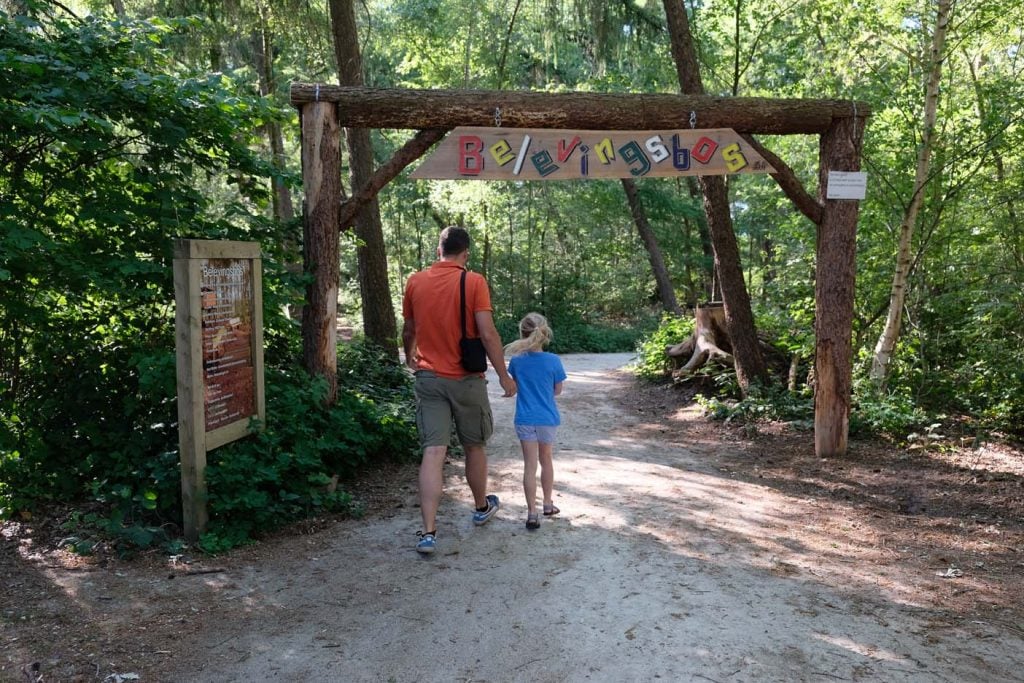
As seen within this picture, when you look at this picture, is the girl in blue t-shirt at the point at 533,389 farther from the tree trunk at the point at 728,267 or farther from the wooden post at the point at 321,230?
the tree trunk at the point at 728,267

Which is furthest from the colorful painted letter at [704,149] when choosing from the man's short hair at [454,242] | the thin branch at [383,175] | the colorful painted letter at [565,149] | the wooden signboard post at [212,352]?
the wooden signboard post at [212,352]

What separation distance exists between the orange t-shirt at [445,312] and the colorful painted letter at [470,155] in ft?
5.85

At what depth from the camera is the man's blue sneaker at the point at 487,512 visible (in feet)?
17.6

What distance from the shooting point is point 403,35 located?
18203 millimetres

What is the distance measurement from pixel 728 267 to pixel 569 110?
13.9 feet

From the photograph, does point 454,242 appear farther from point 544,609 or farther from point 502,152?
point 544,609

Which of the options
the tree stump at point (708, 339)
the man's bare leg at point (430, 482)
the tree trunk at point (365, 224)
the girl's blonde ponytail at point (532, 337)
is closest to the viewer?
the man's bare leg at point (430, 482)

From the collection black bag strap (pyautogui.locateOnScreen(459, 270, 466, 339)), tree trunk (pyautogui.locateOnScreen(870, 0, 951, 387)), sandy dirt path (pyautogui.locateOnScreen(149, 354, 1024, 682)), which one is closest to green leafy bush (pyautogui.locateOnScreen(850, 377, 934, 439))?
tree trunk (pyautogui.locateOnScreen(870, 0, 951, 387))

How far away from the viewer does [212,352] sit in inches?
196

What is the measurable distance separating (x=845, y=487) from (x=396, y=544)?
3981 mm

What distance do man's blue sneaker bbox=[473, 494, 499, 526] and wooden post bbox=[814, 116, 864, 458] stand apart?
149 inches

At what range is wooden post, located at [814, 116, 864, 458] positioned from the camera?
719 cm

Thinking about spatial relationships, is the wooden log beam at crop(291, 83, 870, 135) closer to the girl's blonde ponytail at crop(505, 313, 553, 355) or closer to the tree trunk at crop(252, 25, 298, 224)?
the girl's blonde ponytail at crop(505, 313, 553, 355)

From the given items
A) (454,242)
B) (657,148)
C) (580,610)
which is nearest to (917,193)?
(657,148)
